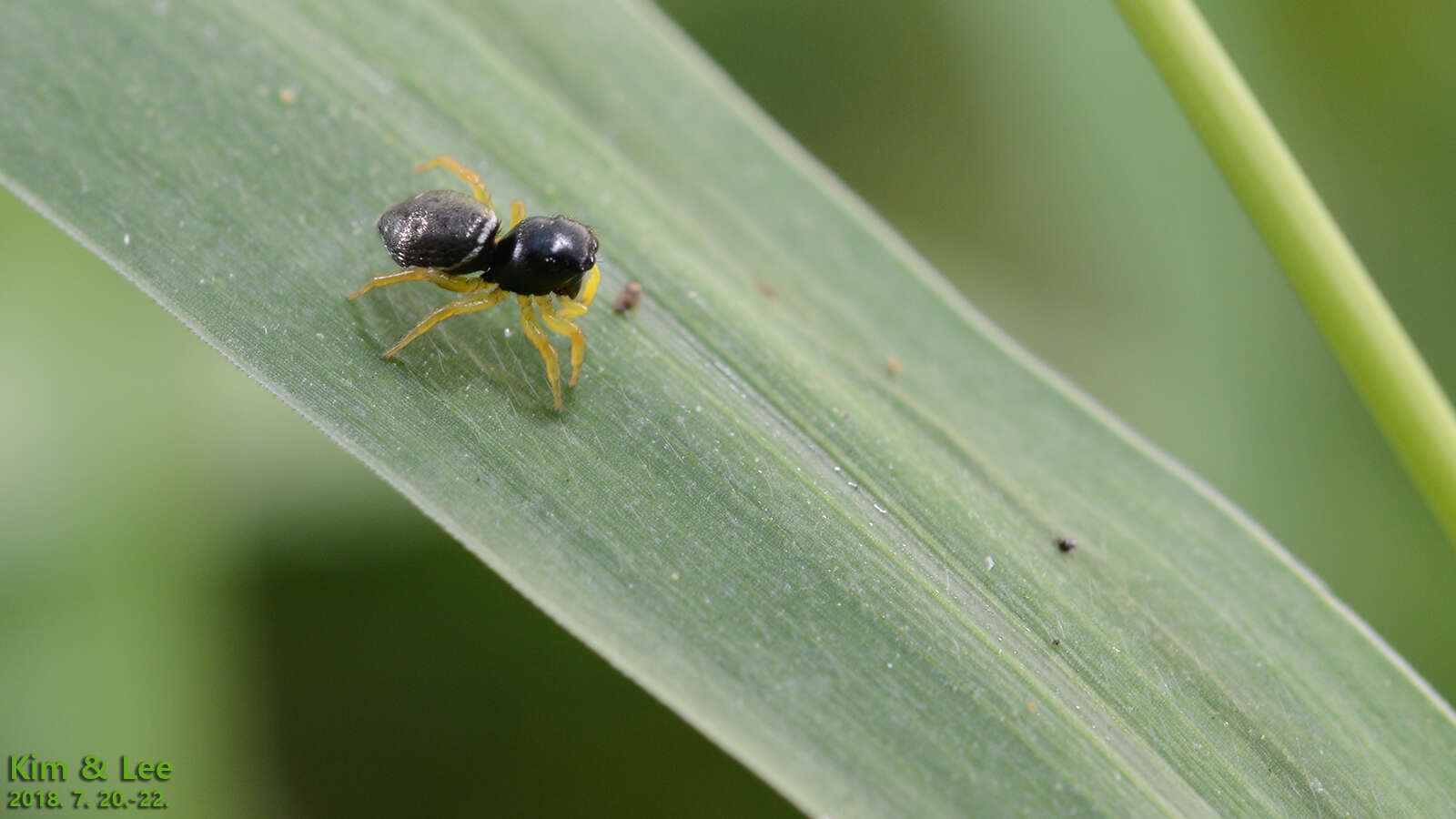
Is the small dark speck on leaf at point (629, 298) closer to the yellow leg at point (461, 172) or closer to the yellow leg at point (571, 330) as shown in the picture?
the yellow leg at point (571, 330)

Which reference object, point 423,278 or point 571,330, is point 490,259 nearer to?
point 423,278

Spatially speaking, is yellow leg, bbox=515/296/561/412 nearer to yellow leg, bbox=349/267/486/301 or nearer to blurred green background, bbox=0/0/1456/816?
yellow leg, bbox=349/267/486/301

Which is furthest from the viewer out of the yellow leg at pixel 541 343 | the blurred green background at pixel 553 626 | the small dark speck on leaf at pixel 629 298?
the blurred green background at pixel 553 626

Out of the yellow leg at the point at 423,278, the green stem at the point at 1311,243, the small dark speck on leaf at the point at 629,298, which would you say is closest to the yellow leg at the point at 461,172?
the yellow leg at the point at 423,278

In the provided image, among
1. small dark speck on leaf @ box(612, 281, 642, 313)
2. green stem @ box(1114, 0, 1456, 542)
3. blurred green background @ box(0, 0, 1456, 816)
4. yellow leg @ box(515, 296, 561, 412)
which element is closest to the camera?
green stem @ box(1114, 0, 1456, 542)

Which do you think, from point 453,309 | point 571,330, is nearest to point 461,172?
point 453,309

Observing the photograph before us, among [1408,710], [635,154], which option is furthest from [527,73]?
[1408,710]

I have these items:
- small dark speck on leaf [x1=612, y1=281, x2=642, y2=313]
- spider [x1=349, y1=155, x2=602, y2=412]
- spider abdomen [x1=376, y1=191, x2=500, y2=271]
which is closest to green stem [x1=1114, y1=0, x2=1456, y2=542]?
small dark speck on leaf [x1=612, y1=281, x2=642, y2=313]
